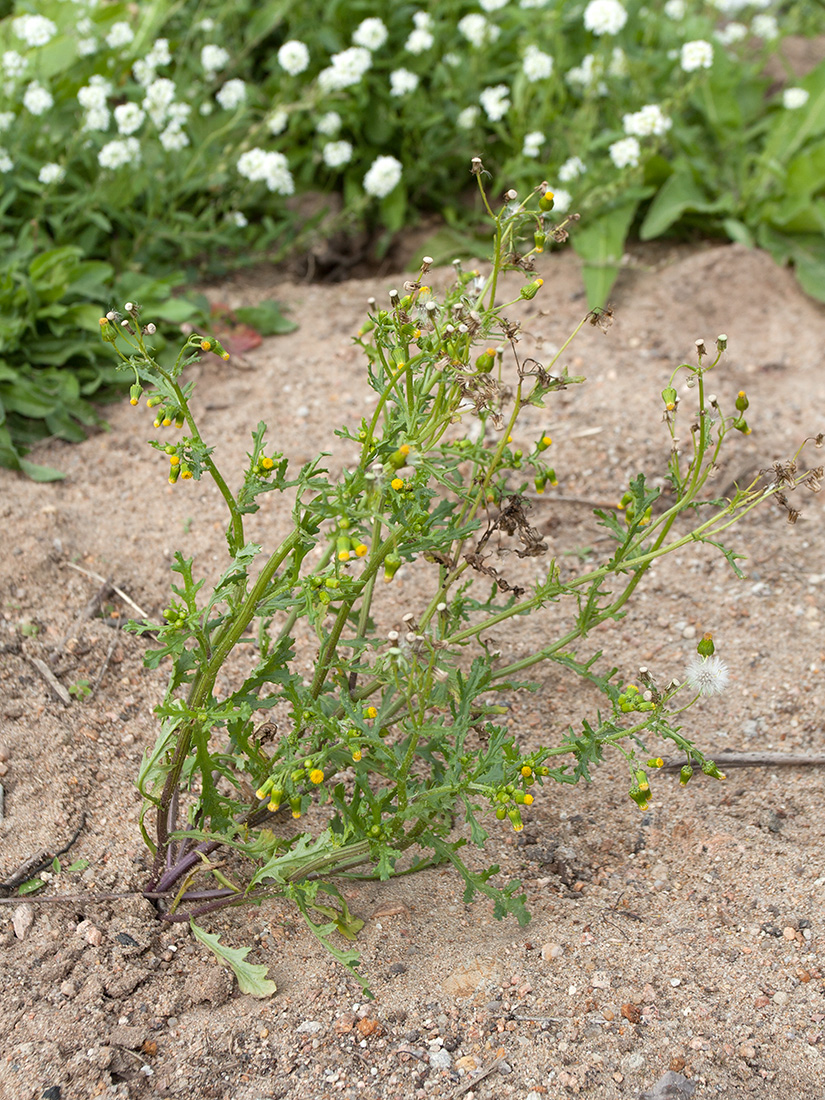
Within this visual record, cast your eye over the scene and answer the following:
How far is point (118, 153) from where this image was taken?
13.2 feet

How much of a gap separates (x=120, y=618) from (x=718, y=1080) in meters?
1.96

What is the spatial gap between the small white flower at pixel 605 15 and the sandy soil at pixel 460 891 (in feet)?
6.13

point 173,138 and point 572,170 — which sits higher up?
point 173,138

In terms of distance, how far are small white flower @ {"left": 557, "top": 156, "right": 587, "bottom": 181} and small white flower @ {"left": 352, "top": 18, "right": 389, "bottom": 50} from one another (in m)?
0.99

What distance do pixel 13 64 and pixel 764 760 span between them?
3.74 m

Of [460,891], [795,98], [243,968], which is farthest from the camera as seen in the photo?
[795,98]

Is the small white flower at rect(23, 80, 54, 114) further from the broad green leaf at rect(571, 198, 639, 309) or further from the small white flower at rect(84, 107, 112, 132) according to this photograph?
the broad green leaf at rect(571, 198, 639, 309)

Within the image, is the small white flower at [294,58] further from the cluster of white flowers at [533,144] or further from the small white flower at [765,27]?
the small white flower at [765,27]

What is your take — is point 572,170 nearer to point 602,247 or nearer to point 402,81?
point 602,247

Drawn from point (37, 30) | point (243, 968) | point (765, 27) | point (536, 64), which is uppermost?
point (37, 30)

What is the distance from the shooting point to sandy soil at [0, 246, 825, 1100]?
1.98 metres

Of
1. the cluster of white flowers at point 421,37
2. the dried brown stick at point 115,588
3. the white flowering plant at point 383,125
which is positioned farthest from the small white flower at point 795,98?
the dried brown stick at point 115,588

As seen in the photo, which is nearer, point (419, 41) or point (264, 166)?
point (264, 166)

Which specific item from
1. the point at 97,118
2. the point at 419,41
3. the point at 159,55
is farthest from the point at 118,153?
the point at 419,41
